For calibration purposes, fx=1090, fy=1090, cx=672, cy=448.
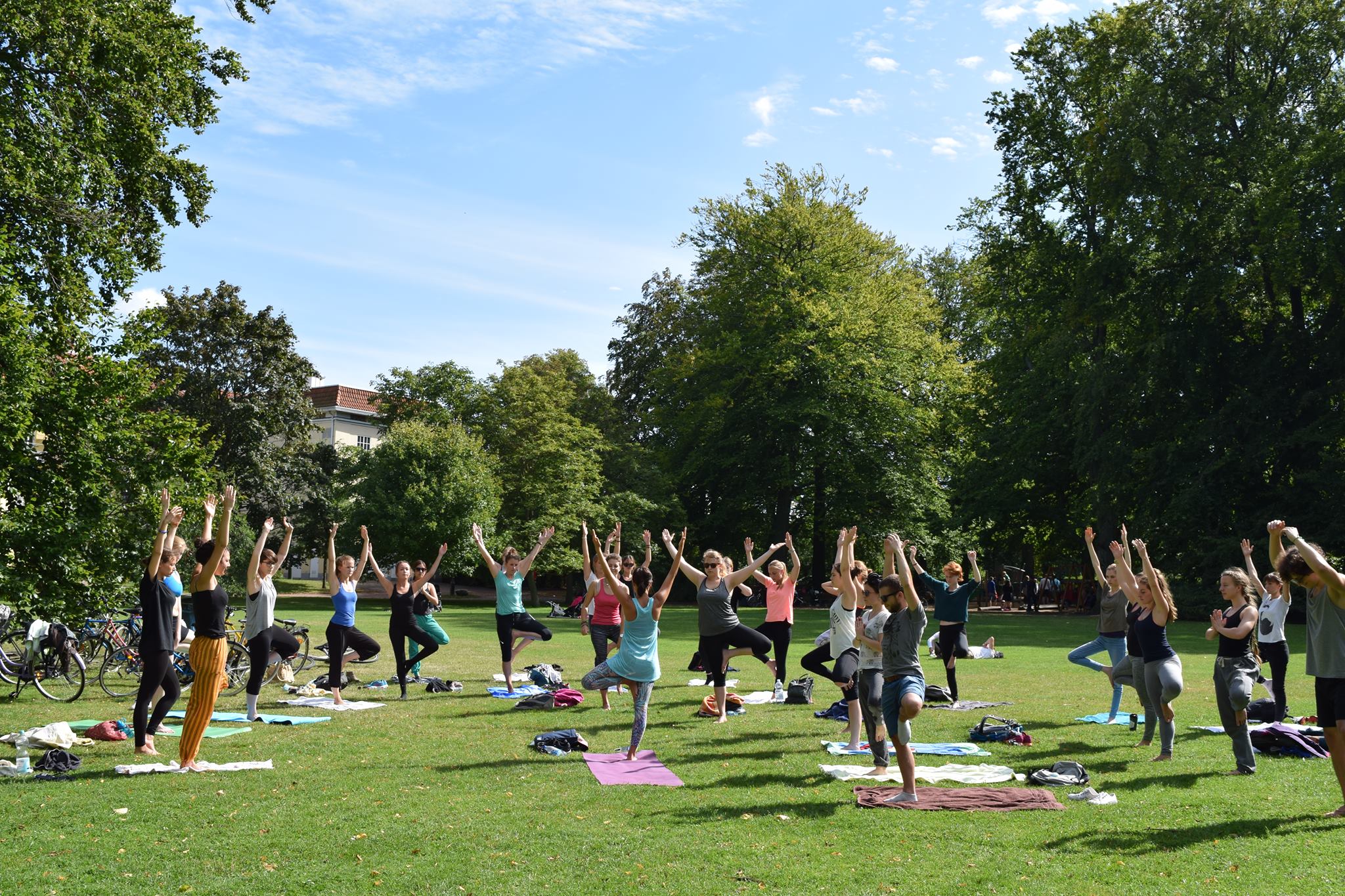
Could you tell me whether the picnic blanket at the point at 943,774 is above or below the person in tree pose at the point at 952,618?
below

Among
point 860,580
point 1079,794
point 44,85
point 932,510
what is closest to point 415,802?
point 1079,794

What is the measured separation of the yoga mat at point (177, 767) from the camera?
10219 millimetres

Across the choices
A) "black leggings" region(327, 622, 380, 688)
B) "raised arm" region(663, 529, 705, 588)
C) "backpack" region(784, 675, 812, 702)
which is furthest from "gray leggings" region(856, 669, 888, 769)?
"black leggings" region(327, 622, 380, 688)

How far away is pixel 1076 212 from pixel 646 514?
24449 mm

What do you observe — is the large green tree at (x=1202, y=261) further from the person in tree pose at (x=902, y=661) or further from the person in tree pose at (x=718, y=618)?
the person in tree pose at (x=902, y=661)

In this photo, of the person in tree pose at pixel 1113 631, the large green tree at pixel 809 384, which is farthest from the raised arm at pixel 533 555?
the large green tree at pixel 809 384

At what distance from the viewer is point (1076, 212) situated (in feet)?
139

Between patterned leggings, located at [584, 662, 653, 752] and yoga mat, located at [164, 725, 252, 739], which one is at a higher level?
patterned leggings, located at [584, 662, 653, 752]

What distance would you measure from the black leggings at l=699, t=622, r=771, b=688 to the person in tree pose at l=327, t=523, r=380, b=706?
505 cm

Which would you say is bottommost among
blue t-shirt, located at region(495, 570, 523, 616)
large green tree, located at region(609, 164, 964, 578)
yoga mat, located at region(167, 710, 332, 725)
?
yoga mat, located at region(167, 710, 332, 725)

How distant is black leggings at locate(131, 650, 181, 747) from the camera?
11.1 metres

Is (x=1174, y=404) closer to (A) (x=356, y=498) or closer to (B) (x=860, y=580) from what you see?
(B) (x=860, y=580)

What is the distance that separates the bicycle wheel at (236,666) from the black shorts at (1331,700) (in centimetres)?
1447

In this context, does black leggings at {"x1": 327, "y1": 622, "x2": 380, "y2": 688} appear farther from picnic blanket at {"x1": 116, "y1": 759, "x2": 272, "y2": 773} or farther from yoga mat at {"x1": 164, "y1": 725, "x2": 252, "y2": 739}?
picnic blanket at {"x1": 116, "y1": 759, "x2": 272, "y2": 773}
